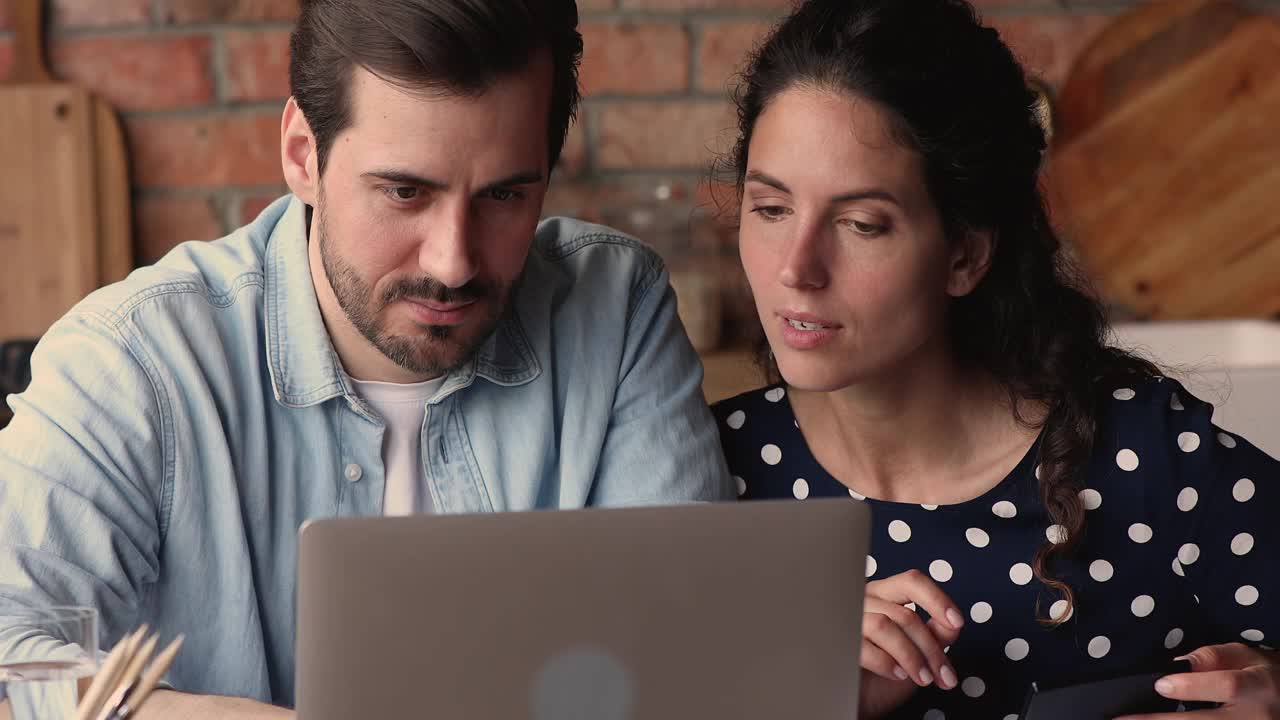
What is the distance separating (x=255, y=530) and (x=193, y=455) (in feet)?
0.28

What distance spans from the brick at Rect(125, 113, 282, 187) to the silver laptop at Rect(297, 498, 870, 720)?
1455 mm

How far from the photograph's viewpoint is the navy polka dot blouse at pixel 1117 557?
1.19m

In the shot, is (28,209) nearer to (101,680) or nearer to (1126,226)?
(101,680)

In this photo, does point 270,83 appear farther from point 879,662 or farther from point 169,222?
point 879,662

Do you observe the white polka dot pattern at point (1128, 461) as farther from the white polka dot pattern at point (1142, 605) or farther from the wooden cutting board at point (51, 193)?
the wooden cutting board at point (51, 193)

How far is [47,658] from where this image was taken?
0.76 metres

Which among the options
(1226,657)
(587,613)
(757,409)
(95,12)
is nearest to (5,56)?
(95,12)

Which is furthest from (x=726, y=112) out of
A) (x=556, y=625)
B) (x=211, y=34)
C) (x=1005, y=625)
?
(x=556, y=625)

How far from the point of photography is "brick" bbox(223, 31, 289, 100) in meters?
1.96

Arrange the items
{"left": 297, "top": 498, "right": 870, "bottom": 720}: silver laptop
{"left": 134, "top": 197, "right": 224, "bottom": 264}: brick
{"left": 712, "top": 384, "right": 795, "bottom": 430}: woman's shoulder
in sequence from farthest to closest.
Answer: {"left": 134, "top": 197, "right": 224, "bottom": 264}: brick
{"left": 712, "top": 384, "right": 795, "bottom": 430}: woman's shoulder
{"left": 297, "top": 498, "right": 870, "bottom": 720}: silver laptop

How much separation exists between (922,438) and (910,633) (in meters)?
0.31

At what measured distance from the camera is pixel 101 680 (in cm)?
63

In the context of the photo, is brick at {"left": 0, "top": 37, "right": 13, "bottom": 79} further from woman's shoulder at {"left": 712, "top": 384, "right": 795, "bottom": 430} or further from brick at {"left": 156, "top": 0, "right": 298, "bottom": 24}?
woman's shoulder at {"left": 712, "top": 384, "right": 795, "bottom": 430}

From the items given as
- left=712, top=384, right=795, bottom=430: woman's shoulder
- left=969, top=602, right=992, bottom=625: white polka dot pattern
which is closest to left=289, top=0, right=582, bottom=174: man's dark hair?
left=712, top=384, right=795, bottom=430: woman's shoulder
